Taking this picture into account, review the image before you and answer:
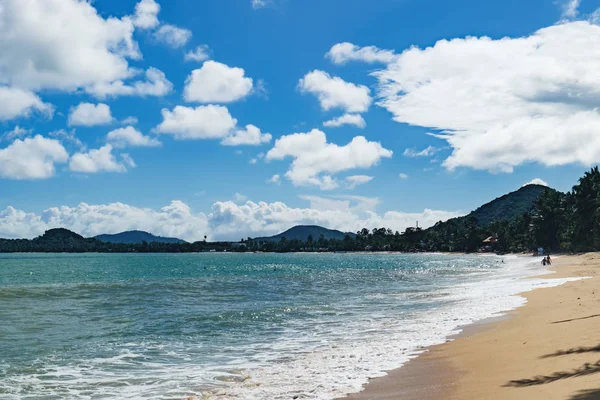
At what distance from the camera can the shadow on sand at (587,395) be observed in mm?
6659

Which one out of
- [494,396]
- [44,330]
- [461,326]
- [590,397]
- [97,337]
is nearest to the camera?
[590,397]

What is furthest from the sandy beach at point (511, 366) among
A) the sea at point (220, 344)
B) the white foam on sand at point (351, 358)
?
the sea at point (220, 344)

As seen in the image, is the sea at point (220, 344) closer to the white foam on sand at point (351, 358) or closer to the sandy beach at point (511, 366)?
the white foam on sand at point (351, 358)

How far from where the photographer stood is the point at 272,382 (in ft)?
36.4

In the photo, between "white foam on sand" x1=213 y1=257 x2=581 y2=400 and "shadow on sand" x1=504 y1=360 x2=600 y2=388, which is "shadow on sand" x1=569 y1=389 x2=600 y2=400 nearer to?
"shadow on sand" x1=504 y1=360 x2=600 y2=388

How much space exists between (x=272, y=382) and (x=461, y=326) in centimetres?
917

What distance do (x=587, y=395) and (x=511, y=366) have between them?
3326 mm

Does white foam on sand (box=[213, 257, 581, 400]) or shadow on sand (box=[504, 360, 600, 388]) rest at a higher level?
shadow on sand (box=[504, 360, 600, 388])

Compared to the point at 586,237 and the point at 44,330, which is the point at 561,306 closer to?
the point at 44,330

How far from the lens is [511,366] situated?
10031 millimetres

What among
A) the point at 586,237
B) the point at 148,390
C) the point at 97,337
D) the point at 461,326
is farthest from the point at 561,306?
the point at 586,237

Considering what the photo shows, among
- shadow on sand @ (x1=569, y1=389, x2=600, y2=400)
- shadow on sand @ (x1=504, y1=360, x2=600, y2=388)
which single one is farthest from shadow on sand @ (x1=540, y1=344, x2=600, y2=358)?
shadow on sand @ (x1=569, y1=389, x2=600, y2=400)

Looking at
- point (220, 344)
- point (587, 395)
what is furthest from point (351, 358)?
point (587, 395)

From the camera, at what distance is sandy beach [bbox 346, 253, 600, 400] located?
26.1ft
